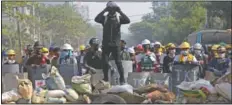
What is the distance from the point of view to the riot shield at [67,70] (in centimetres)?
750

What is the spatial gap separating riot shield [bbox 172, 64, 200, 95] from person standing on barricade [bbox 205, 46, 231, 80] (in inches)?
8.5

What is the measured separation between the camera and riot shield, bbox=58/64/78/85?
7500 millimetres

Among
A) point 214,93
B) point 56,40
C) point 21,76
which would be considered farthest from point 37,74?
point 56,40

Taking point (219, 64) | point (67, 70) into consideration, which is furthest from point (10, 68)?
point (219, 64)

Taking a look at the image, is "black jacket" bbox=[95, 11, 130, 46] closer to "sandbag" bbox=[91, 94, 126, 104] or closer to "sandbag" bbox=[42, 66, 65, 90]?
"sandbag" bbox=[42, 66, 65, 90]

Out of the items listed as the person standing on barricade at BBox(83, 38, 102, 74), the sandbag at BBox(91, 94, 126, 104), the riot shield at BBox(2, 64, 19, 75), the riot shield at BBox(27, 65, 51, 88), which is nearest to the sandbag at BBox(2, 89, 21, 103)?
the sandbag at BBox(91, 94, 126, 104)

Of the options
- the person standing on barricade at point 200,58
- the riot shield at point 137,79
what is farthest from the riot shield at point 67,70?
the person standing on barricade at point 200,58

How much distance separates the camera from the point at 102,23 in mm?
7191

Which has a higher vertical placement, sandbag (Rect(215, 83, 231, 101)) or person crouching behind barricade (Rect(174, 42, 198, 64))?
person crouching behind barricade (Rect(174, 42, 198, 64))

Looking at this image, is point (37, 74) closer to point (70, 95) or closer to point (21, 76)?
point (21, 76)

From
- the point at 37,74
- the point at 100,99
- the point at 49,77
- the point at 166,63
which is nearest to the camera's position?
the point at 100,99

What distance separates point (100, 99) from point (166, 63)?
2.67 m

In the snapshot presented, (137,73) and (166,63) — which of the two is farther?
(166,63)

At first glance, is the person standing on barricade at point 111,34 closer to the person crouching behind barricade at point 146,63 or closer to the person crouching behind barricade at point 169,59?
the person crouching behind barricade at point 146,63
